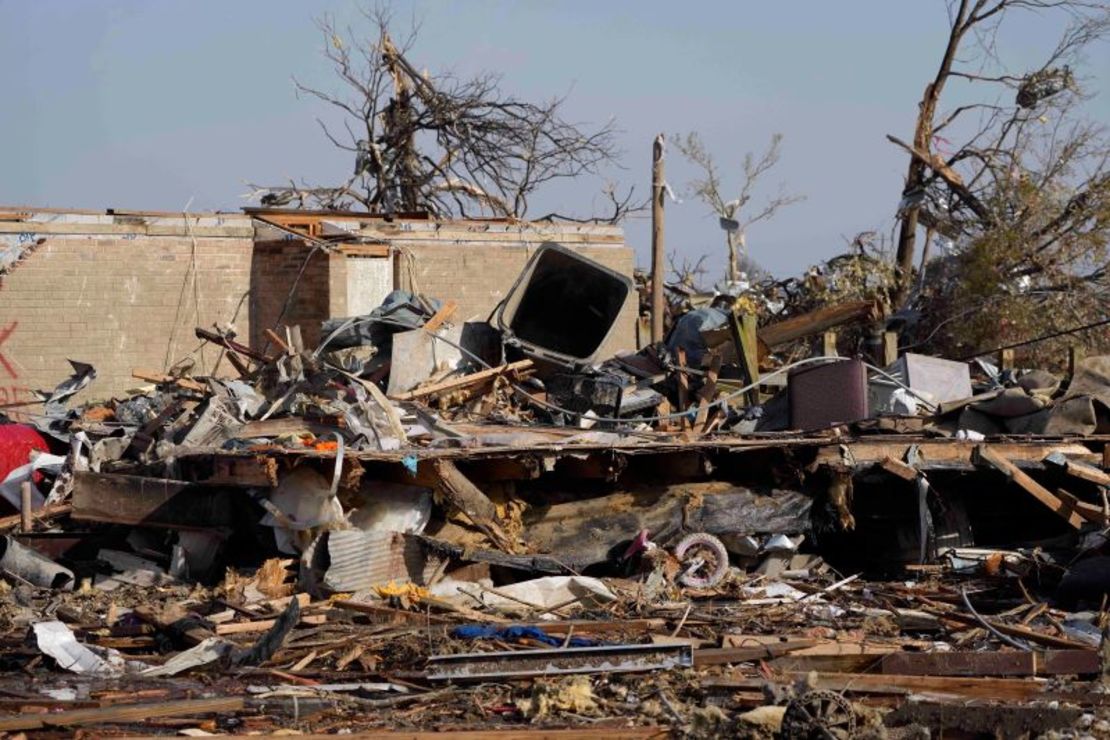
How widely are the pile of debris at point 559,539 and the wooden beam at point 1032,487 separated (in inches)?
1.0

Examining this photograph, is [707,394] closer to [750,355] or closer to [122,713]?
[750,355]

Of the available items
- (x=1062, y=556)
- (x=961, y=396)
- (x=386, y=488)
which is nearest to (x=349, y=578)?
(x=386, y=488)

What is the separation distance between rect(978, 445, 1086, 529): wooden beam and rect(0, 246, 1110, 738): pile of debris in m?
0.03

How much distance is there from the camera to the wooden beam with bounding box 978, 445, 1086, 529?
11.4m

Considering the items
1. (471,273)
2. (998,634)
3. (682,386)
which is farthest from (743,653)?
(471,273)

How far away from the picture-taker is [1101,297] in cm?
2141

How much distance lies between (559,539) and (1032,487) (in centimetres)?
367

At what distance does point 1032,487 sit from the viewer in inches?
451

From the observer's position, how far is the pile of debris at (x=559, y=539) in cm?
797

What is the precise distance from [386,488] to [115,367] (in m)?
7.37

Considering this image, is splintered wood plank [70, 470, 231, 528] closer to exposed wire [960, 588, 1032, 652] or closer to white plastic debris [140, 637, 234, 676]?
white plastic debris [140, 637, 234, 676]

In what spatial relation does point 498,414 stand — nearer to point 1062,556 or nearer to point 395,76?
point 1062,556

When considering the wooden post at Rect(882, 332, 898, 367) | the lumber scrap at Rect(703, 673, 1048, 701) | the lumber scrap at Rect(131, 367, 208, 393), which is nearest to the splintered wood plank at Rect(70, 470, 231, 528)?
the lumber scrap at Rect(131, 367, 208, 393)

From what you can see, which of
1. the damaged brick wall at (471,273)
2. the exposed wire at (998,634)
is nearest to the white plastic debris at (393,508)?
the exposed wire at (998,634)
